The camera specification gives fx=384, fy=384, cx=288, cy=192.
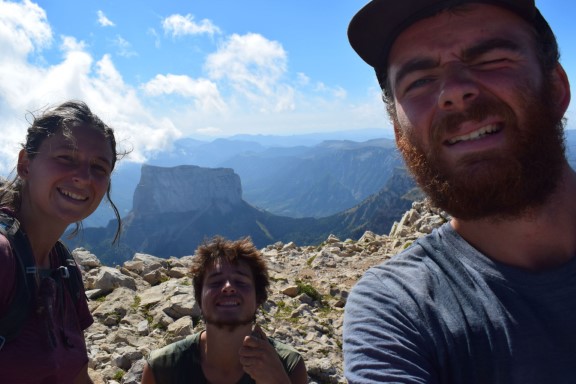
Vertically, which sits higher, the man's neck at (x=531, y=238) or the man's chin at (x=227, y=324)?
the man's neck at (x=531, y=238)

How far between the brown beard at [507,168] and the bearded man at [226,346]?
11.2 ft

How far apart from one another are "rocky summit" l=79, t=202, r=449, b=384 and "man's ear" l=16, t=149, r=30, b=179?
4043mm

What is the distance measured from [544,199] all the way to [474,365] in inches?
51.7

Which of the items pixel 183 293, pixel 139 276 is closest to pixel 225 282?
pixel 183 293

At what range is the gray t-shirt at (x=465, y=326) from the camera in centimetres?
214

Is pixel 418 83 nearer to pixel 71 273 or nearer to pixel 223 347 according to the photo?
pixel 223 347

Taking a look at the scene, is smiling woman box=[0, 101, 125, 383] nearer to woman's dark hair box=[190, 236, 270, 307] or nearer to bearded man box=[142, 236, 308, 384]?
bearded man box=[142, 236, 308, 384]

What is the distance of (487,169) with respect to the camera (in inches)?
100

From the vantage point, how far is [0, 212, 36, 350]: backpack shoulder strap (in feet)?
11.3

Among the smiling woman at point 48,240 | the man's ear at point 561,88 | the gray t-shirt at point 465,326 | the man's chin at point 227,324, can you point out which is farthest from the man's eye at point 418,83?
the man's chin at point 227,324

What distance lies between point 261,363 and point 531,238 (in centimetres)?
358

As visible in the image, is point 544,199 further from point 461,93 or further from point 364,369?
point 364,369

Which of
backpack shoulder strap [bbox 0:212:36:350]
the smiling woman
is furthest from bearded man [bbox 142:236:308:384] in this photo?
backpack shoulder strap [bbox 0:212:36:350]

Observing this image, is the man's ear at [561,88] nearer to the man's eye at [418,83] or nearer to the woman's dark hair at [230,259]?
the man's eye at [418,83]
